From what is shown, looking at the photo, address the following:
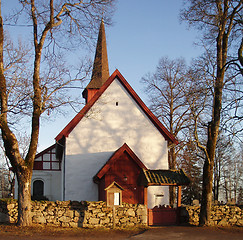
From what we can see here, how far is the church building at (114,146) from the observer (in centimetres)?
2014

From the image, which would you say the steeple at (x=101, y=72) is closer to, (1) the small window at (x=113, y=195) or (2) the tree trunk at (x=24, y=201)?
(1) the small window at (x=113, y=195)

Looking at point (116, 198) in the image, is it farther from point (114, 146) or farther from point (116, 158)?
point (114, 146)

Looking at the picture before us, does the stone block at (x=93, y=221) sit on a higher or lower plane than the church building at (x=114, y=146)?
lower

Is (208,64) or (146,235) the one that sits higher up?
(208,64)

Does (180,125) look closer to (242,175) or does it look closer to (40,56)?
(40,56)

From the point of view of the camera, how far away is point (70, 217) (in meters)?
15.7

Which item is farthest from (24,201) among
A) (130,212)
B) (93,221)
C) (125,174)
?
(125,174)

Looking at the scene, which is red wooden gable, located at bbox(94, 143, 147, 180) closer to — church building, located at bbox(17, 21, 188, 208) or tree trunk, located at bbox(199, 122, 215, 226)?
church building, located at bbox(17, 21, 188, 208)

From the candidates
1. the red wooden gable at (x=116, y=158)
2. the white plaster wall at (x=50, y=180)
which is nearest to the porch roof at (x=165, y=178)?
the red wooden gable at (x=116, y=158)

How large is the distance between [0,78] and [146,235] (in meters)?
9.18

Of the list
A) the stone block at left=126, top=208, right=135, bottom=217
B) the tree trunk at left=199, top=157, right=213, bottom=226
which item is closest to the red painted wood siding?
the stone block at left=126, top=208, right=135, bottom=217

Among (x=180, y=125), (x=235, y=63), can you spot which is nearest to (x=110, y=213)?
(x=235, y=63)

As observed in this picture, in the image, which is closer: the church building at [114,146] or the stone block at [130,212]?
the stone block at [130,212]

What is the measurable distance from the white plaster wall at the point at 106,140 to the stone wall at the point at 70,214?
5.13m
